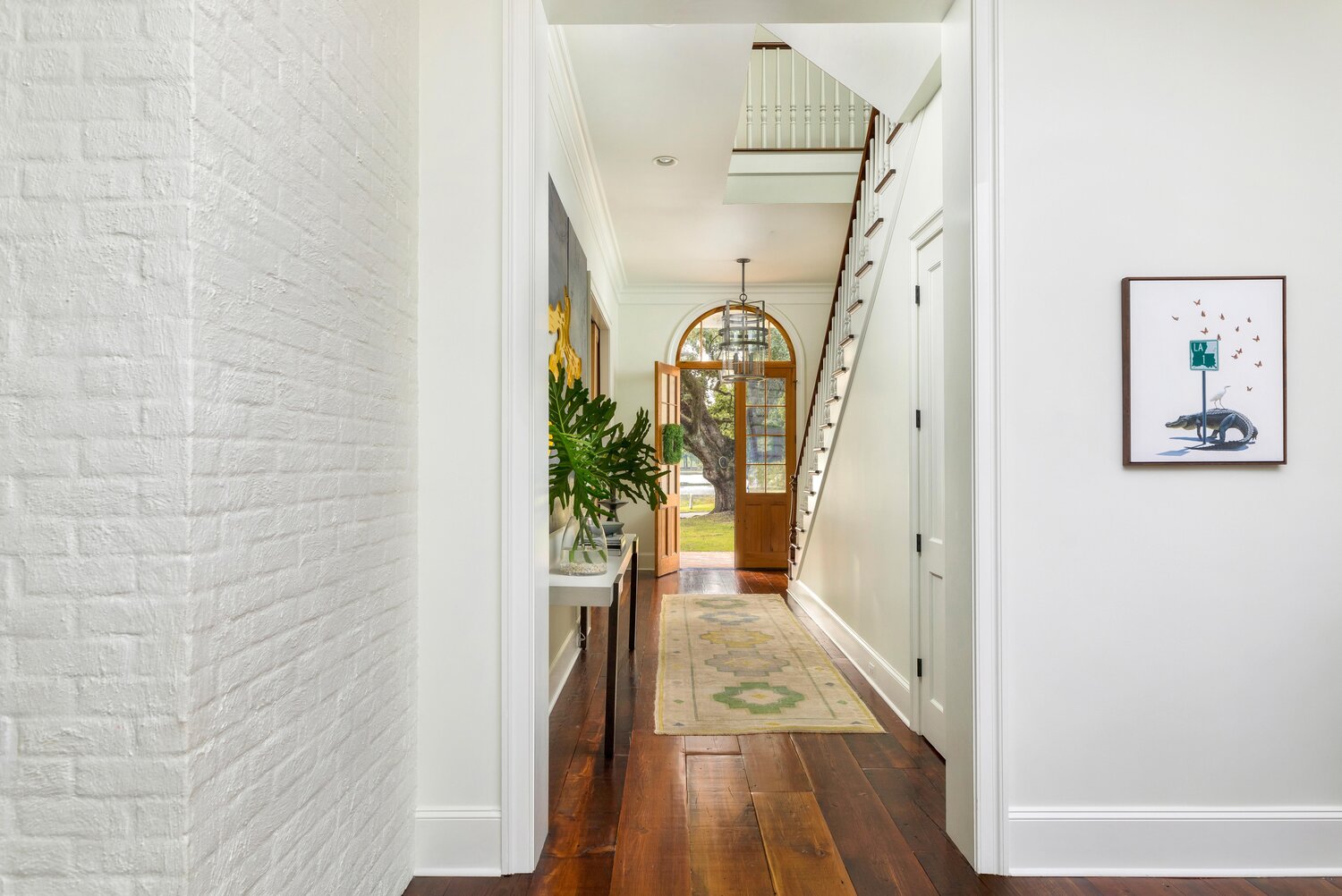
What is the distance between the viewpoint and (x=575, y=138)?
4.28 metres

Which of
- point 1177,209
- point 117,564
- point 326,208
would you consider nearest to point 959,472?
point 1177,209

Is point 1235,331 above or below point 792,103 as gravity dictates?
below

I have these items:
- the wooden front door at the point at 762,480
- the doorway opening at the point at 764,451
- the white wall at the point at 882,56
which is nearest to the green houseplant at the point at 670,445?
the doorway opening at the point at 764,451

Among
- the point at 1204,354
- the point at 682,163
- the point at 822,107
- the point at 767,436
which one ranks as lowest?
the point at 767,436

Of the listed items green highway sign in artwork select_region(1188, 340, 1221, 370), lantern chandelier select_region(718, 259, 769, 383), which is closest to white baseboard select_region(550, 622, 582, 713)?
green highway sign in artwork select_region(1188, 340, 1221, 370)

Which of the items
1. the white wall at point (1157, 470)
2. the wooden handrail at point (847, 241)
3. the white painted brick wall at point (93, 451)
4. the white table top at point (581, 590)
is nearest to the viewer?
the white painted brick wall at point (93, 451)

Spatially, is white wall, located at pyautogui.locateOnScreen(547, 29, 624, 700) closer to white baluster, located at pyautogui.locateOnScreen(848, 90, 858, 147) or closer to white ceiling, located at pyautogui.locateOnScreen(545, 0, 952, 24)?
white ceiling, located at pyautogui.locateOnScreen(545, 0, 952, 24)

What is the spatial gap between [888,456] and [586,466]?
1.52 meters

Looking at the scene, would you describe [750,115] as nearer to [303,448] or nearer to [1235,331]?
[1235,331]

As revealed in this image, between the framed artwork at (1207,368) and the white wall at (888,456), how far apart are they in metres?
1.11

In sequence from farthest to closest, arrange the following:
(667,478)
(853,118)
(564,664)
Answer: (667,478) < (853,118) < (564,664)

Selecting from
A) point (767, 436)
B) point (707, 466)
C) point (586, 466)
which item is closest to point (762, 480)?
point (767, 436)

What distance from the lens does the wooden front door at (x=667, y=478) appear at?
7684 mm

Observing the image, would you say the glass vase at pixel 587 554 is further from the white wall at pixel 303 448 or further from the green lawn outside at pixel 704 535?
the green lawn outside at pixel 704 535
